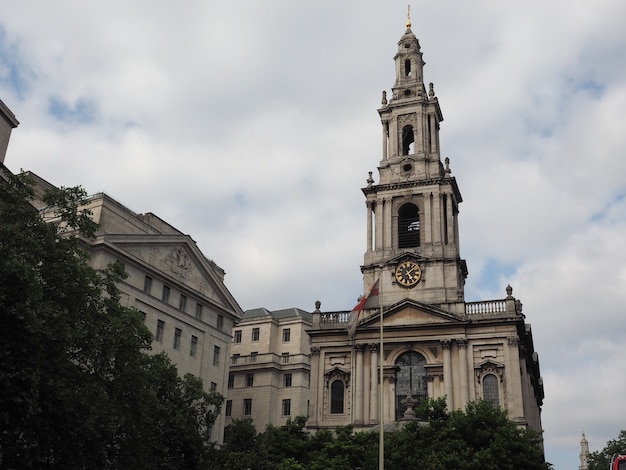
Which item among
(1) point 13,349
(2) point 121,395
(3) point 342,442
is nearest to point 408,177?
(3) point 342,442

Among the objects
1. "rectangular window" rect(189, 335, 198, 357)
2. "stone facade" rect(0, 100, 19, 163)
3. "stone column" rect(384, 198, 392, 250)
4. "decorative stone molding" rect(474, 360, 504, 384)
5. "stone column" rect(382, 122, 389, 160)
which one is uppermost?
"stone column" rect(382, 122, 389, 160)

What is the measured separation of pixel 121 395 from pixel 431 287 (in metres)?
33.6

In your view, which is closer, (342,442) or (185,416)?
(185,416)

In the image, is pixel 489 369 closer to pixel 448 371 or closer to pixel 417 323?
pixel 448 371

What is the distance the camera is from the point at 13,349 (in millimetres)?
22344

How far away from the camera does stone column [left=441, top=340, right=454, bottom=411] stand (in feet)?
171

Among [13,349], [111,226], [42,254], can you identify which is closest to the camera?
[13,349]

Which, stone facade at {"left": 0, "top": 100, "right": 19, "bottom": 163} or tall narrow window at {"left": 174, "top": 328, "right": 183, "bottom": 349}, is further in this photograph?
tall narrow window at {"left": 174, "top": 328, "right": 183, "bottom": 349}

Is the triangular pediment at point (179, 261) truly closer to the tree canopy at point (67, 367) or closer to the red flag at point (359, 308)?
the red flag at point (359, 308)

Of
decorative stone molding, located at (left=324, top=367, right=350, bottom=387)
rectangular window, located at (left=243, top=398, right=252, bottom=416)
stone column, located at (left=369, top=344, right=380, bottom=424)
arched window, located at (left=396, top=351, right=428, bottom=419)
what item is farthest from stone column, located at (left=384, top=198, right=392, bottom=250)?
rectangular window, located at (left=243, top=398, right=252, bottom=416)

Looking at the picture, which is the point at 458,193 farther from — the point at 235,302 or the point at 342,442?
the point at 342,442

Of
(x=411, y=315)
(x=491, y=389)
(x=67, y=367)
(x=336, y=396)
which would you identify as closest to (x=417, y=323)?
(x=411, y=315)

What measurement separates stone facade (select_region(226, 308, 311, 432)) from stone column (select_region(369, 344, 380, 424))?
2017cm

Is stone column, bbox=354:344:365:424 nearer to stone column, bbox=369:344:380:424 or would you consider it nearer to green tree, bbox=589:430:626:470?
stone column, bbox=369:344:380:424
